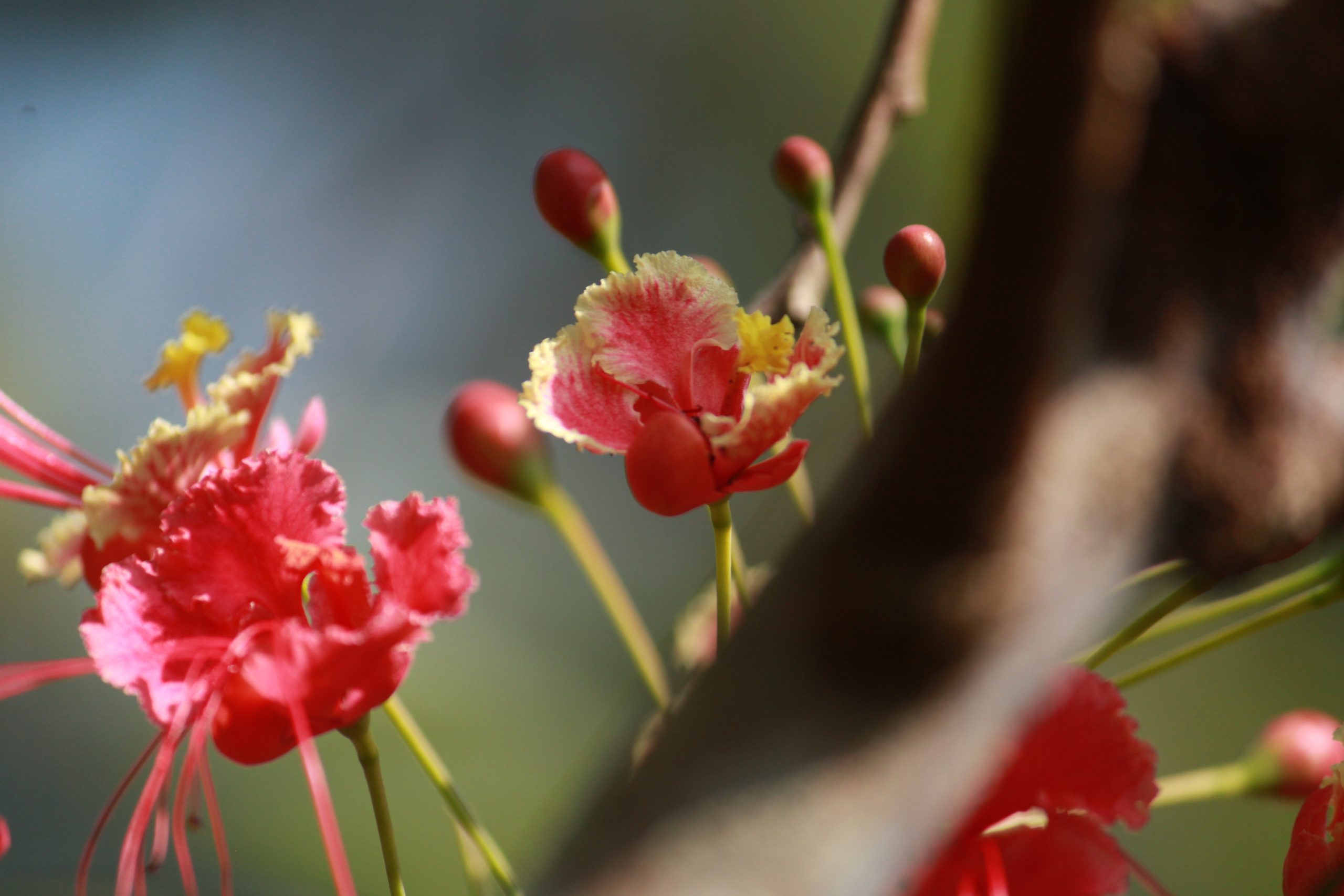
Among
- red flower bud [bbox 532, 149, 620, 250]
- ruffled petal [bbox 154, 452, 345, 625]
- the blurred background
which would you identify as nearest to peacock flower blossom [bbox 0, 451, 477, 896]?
ruffled petal [bbox 154, 452, 345, 625]

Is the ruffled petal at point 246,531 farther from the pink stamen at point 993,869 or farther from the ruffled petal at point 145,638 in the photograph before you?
the pink stamen at point 993,869

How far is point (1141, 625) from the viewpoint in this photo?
0.24 m

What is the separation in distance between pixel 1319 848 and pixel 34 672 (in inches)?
13.2

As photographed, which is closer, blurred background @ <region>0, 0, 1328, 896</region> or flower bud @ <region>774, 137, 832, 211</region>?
flower bud @ <region>774, 137, 832, 211</region>

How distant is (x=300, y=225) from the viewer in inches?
62.8

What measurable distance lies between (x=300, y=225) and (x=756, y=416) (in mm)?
1550

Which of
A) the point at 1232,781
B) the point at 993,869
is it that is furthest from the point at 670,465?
the point at 1232,781

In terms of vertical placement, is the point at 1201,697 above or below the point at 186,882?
below

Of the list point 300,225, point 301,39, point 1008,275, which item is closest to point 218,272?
point 300,225

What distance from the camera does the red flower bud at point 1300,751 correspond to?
13.8 inches

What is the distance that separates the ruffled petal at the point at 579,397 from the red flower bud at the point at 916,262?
0.09 meters

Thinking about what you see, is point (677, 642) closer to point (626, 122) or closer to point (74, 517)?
point (74, 517)

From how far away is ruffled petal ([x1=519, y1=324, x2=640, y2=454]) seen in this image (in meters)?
0.24

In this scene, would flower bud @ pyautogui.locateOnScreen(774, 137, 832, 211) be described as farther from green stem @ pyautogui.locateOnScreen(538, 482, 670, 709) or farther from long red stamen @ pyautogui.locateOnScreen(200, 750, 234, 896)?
long red stamen @ pyautogui.locateOnScreen(200, 750, 234, 896)
